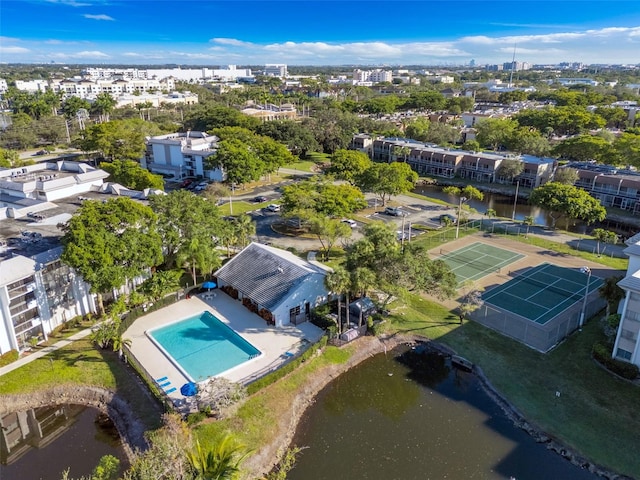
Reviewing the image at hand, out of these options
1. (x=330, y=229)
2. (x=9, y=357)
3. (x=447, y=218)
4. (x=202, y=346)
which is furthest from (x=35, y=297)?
(x=447, y=218)

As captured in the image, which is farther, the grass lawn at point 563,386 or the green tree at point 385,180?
the green tree at point 385,180

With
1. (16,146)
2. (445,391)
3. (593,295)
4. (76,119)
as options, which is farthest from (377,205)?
(76,119)

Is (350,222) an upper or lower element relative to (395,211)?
lower

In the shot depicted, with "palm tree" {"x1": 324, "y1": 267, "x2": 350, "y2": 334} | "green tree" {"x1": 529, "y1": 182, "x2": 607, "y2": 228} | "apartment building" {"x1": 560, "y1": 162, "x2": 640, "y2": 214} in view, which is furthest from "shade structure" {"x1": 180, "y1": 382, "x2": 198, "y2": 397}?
"apartment building" {"x1": 560, "y1": 162, "x2": 640, "y2": 214}

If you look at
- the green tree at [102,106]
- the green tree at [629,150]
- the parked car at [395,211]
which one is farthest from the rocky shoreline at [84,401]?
the green tree at [102,106]

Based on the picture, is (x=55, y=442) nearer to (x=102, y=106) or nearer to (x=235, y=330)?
(x=235, y=330)

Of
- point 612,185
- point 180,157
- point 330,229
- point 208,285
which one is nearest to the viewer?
point 208,285

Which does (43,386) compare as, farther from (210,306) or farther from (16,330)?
(210,306)

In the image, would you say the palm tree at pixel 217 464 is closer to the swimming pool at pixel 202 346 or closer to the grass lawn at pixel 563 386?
the swimming pool at pixel 202 346
